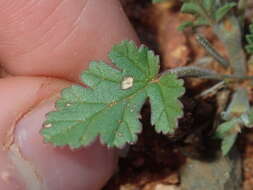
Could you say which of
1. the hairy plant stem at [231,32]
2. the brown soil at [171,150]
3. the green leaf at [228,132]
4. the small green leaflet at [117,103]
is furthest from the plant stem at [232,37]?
the small green leaflet at [117,103]

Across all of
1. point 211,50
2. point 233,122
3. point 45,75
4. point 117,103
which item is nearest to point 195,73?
point 211,50

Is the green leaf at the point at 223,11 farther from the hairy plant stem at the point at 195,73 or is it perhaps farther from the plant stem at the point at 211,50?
the hairy plant stem at the point at 195,73

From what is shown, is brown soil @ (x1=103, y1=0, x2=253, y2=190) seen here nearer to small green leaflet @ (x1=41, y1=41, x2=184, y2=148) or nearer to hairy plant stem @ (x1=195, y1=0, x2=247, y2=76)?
hairy plant stem @ (x1=195, y1=0, x2=247, y2=76)

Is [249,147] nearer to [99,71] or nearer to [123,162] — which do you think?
[123,162]

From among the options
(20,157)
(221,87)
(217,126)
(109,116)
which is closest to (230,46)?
(221,87)

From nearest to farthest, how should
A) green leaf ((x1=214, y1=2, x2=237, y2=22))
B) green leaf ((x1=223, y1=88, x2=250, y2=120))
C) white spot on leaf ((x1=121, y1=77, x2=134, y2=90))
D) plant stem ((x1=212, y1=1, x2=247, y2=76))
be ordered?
white spot on leaf ((x1=121, y1=77, x2=134, y2=90))
green leaf ((x1=214, y1=2, x2=237, y2=22))
green leaf ((x1=223, y1=88, x2=250, y2=120))
plant stem ((x1=212, y1=1, x2=247, y2=76))

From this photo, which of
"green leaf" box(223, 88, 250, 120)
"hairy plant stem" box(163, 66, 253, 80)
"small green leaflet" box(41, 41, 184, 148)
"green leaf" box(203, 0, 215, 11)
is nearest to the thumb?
"small green leaflet" box(41, 41, 184, 148)
